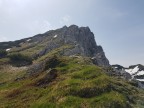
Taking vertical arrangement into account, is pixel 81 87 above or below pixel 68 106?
above

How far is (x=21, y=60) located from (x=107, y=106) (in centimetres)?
9412

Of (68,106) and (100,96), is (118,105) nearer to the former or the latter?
(100,96)

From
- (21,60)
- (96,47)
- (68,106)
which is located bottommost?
(68,106)

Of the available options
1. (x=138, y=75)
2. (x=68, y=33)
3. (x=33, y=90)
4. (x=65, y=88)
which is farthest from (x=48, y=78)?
(x=138, y=75)

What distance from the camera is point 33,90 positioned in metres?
68.0

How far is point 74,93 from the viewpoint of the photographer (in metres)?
58.2

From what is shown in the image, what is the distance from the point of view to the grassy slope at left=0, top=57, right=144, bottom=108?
54562 mm

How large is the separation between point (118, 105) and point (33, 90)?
22.4 metres

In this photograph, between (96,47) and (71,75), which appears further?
(96,47)

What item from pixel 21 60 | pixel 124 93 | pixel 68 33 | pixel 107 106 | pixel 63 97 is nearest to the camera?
pixel 107 106

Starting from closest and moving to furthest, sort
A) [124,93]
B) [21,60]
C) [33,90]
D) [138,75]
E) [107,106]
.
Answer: [107,106] < [124,93] < [33,90] < [21,60] < [138,75]

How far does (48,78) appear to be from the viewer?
235ft

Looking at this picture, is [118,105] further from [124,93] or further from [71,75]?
[71,75]

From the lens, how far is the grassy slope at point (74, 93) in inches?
2148
